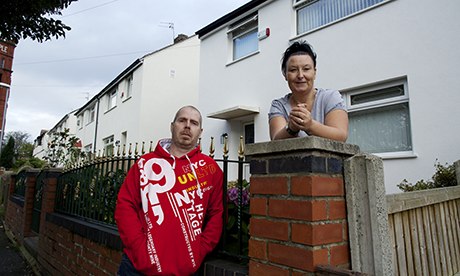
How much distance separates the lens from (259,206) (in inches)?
61.5

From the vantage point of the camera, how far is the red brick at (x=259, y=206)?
60.4 inches

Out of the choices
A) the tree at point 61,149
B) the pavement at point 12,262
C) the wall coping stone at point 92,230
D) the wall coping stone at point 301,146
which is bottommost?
the pavement at point 12,262

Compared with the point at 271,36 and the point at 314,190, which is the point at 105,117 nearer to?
the point at 271,36

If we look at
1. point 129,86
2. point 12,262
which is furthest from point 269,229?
point 129,86

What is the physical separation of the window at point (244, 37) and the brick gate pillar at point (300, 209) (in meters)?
7.42

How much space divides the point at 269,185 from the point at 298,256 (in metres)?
0.35

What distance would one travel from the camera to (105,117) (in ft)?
55.5

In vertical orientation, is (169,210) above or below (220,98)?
below

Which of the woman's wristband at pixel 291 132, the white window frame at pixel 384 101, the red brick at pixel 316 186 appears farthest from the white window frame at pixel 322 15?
the red brick at pixel 316 186

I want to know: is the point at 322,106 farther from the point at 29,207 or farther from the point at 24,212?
the point at 24,212

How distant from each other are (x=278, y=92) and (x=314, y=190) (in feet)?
20.6

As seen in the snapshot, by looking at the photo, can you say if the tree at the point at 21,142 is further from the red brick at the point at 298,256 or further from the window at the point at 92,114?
the red brick at the point at 298,256

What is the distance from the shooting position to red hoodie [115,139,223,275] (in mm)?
1795

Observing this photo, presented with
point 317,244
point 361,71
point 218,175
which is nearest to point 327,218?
point 317,244
